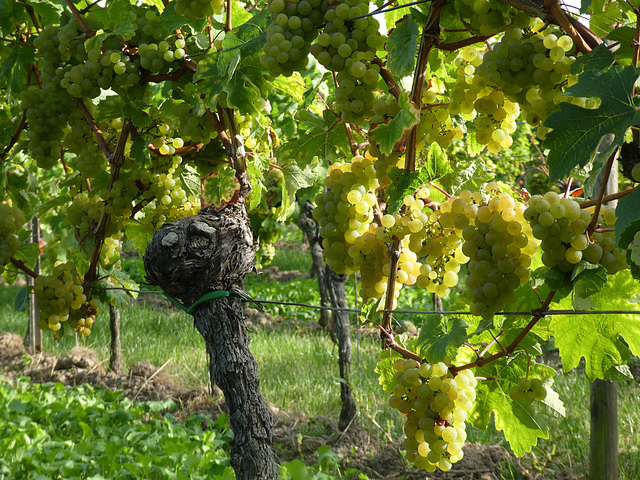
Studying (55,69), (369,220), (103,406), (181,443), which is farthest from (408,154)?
(103,406)

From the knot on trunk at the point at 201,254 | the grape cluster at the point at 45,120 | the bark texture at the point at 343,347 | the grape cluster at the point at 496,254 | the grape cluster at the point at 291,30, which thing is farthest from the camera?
the bark texture at the point at 343,347

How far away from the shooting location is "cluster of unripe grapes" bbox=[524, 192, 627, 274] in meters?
0.87

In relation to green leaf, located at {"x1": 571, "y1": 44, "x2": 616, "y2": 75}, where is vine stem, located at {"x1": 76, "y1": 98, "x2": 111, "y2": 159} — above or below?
above

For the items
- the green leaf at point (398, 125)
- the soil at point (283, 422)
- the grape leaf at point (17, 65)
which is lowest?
the soil at point (283, 422)

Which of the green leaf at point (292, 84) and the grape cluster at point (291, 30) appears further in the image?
the green leaf at point (292, 84)

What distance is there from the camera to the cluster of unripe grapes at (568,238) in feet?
2.85

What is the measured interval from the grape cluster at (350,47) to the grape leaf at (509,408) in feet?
2.51

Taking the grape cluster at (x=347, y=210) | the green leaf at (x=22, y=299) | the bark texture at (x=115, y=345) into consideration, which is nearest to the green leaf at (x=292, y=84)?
the grape cluster at (x=347, y=210)

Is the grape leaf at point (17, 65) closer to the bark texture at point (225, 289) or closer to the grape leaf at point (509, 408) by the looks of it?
the bark texture at point (225, 289)

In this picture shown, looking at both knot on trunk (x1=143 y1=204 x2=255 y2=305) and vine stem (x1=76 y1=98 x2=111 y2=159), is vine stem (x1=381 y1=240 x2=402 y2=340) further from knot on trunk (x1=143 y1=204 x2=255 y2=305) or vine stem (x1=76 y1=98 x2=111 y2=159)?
vine stem (x1=76 y1=98 x2=111 y2=159)

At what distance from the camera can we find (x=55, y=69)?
1915mm

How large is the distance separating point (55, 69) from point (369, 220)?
136cm

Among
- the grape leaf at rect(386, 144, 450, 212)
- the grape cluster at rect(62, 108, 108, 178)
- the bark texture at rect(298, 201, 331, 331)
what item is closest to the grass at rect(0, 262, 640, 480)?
the bark texture at rect(298, 201, 331, 331)

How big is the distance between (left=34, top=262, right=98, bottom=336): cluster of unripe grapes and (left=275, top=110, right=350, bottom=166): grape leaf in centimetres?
113
